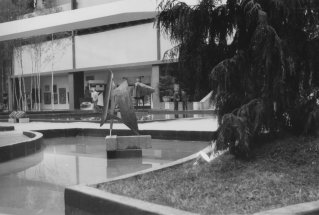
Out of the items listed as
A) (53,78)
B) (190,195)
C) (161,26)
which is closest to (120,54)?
(53,78)

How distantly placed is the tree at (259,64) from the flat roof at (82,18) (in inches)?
803

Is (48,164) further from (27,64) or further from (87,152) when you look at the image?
(27,64)

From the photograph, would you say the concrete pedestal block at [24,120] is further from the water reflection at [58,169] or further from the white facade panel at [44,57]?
the white facade panel at [44,57]

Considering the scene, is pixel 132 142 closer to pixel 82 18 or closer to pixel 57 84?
pixel 82 18

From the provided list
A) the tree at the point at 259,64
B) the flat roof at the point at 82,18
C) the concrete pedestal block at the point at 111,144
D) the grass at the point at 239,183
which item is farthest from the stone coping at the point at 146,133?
the flat roof at the point at 82,18

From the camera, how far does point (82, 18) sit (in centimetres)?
2875

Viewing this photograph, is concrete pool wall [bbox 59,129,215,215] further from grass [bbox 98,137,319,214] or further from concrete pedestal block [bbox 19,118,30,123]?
concrete pedestal block [bbox 19,118,30,123]

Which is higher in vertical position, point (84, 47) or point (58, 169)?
point (84, 47)

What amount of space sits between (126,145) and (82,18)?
20.9 m

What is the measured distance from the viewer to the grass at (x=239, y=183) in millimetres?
3857

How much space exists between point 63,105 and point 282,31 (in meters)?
35.2

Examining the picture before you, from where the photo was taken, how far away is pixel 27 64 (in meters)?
37.4

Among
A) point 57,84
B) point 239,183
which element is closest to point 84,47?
point 57,84

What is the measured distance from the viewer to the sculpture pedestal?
9109mm
